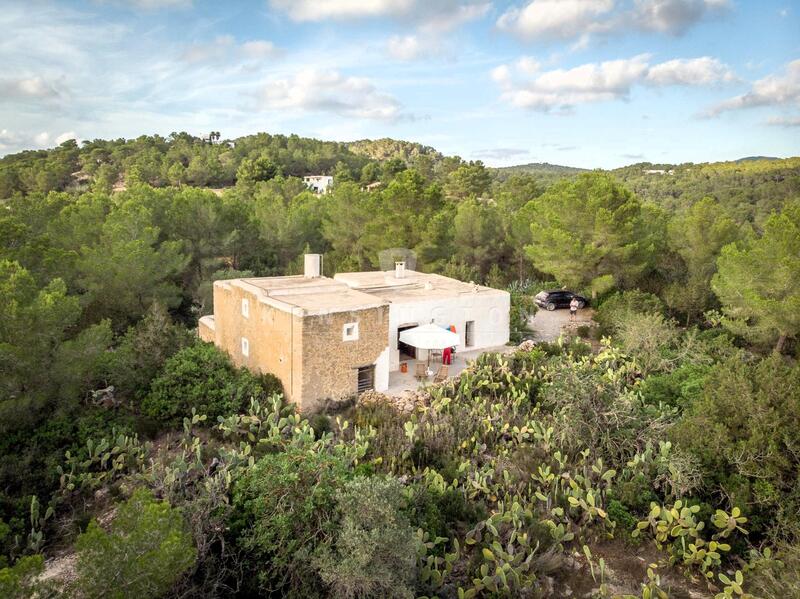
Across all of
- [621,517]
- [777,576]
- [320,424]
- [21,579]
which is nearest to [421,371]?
[320,424]

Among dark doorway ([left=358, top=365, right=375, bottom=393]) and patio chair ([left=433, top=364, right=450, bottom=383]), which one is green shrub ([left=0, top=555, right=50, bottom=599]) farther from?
patio chair ([left=433, top=364, right=450, bottom=383])

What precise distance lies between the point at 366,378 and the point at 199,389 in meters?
4.52

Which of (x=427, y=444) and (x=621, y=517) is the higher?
(x=427, y=444)

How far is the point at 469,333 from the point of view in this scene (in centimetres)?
1889

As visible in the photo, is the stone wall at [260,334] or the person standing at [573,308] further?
the person standing at [573,308]

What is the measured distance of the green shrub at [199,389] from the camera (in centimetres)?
1445

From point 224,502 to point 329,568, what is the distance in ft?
8.42

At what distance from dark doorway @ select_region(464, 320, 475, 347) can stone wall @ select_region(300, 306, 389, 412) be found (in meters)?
3.90

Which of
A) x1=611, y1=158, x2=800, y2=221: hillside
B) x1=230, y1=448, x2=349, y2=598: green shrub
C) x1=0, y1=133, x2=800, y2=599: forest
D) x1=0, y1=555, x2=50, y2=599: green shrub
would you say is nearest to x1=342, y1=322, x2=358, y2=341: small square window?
x1=0, y1=133, x2=800, y2=599: forest

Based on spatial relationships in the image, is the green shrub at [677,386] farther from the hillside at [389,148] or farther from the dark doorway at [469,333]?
the hillside at [389,148]

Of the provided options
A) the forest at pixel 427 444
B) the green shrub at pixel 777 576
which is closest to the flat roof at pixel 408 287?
the forest at pixel 427 444

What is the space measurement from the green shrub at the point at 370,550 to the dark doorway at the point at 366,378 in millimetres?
7748

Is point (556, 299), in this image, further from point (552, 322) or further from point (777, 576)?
point (777, 576)

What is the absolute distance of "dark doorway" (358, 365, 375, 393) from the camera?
15.8 metres
